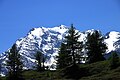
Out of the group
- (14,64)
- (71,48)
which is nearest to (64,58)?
(71,48)

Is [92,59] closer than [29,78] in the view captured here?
No

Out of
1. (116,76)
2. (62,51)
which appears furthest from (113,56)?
(62,51)

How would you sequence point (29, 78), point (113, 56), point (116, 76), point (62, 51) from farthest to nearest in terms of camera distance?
point (62, 51) < point (29, 78) < point (113, 56) < point (116, 76)

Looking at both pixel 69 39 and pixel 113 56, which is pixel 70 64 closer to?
pixel 69 39

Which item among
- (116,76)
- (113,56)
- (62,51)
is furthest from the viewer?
(62,51)

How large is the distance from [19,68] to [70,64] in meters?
14.0

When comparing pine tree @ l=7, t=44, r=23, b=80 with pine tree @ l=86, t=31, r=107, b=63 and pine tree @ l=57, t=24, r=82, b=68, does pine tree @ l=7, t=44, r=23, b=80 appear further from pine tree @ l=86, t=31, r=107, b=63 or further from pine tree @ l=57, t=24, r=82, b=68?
pine tree @ l=86, t=31, r=107, b=63

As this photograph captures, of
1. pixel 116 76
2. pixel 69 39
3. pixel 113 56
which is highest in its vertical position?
pixel 69 39

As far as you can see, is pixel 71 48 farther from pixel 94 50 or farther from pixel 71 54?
pixel 94 50

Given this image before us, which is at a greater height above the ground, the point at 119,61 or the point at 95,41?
the point at 95,41

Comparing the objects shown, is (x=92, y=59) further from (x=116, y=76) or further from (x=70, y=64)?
(x=116, y=76)

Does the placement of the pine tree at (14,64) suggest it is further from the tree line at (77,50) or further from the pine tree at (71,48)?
the pine tree at (71,48)

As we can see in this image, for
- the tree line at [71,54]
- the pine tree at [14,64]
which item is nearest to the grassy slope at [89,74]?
the pine tree at [14,64]

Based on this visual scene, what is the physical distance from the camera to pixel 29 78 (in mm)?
102750
